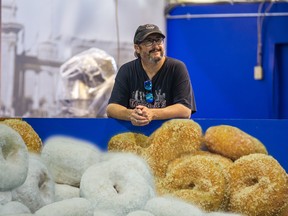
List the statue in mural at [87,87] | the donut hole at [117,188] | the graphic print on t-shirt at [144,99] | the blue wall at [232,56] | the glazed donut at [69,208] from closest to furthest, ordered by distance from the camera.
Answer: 1. the glazed donut at [69,208]
2. the donut hole at [117,188]
3. the graphic print on t-shirt at [144,99]
4. the statue in mural at [87,87]
5. the blue wall at [232,56]

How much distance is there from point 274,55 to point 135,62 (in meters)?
2.50

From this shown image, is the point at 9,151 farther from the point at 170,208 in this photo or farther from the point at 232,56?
the point at 232,56

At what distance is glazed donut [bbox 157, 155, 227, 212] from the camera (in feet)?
5.52

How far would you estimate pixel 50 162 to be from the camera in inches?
71.0

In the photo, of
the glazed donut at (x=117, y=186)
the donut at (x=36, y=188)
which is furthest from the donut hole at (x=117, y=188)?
the donut at (x=36, y=188)

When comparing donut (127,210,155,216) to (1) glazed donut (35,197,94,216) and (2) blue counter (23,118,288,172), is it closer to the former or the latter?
(1) glazed donut (35,197,94,216)

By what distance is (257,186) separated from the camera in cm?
169

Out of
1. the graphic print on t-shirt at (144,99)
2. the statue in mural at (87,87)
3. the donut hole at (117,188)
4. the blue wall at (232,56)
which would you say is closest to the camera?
the donut hole at (117,188)

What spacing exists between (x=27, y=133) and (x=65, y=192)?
249mm

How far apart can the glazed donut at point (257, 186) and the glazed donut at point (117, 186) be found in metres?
0.26

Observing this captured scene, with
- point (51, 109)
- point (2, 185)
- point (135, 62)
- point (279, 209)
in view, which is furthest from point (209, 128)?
point (51, 109)

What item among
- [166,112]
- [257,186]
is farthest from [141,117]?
[257,186]

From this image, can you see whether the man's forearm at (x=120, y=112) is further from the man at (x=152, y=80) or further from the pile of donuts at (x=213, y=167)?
the man at (x=152, y=80)

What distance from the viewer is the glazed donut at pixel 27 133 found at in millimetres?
1822
